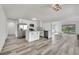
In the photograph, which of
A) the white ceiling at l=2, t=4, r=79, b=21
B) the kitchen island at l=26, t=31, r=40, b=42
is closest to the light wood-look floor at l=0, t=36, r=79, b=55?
the kitchen island at l=26, t=31, r=40, b=42

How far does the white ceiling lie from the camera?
5.92 feet

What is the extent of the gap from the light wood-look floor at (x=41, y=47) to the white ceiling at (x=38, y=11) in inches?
19.9

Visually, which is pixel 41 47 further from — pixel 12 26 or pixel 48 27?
pixel 12 26

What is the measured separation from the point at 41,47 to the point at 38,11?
782mm

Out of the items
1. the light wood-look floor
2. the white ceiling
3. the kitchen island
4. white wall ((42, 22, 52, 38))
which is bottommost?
the light wood-look floor

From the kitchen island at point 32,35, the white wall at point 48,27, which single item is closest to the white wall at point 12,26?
the kitchen island at point 32,35

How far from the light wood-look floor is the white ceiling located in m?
0.51

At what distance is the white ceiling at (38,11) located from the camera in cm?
181

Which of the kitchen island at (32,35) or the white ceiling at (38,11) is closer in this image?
the white ceiling at (38,11)

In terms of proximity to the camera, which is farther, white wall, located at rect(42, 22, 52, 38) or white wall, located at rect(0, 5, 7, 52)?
white wall, located at rect(42, 22, 52, 38)

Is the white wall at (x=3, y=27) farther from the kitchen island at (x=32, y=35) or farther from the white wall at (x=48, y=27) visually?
the white wall at (x=48, y=27)

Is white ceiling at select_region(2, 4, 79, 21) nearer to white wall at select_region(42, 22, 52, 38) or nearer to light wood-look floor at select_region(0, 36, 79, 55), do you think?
white wall at select_region(42, 22, 52, 38)

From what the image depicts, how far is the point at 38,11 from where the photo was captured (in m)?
1.91

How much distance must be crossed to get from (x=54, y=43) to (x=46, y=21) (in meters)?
0.52
